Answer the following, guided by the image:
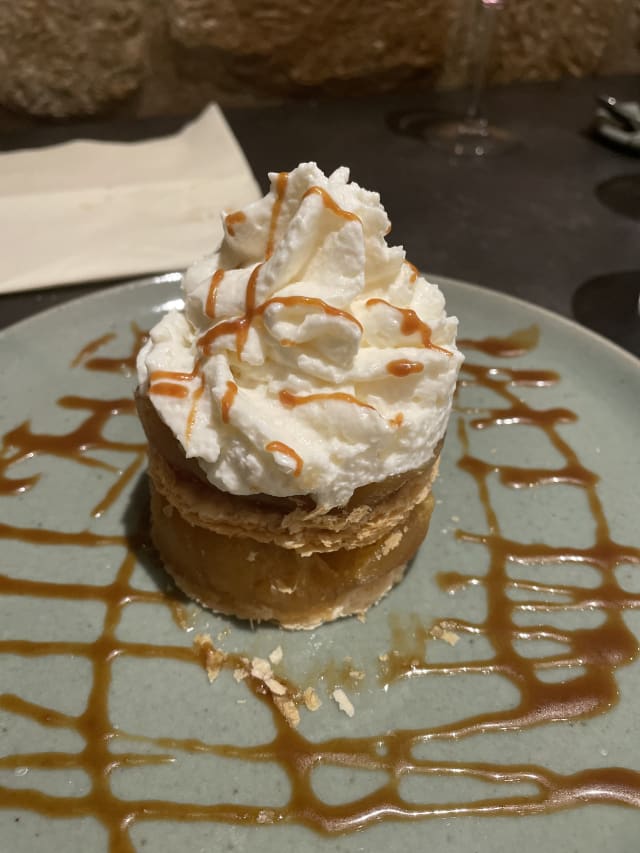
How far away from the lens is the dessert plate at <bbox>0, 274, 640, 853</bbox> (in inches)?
48.1

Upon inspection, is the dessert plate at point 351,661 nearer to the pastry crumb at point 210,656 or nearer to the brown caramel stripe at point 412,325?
the pastry crumb at point 210,656

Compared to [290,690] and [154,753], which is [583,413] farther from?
[154,753]

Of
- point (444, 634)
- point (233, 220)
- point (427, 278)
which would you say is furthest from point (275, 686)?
point (427, 278)

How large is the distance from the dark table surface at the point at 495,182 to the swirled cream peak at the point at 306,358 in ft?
3.54

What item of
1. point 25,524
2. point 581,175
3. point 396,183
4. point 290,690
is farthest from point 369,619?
point 581,175

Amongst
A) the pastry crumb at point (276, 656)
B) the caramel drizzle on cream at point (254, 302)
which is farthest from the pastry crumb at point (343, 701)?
the caramel drizzle on cream at point (254, 302)

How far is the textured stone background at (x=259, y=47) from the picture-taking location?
304 cm

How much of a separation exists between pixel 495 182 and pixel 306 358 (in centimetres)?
219

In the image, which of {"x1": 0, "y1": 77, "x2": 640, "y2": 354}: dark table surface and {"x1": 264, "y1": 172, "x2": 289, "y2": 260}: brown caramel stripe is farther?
{"x1": 0, "y1": 77, "x2": 640, "y2": 354}: dark table surface

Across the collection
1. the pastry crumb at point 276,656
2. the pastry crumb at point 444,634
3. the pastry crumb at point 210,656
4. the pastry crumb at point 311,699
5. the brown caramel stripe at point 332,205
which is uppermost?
the brown caramel stripe at point 332,205

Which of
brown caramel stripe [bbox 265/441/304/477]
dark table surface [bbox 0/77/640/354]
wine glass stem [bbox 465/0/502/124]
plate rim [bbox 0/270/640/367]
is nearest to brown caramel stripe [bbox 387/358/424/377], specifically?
brown caramel stripe [bbox 265/441/304/477]

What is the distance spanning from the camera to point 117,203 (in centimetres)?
268

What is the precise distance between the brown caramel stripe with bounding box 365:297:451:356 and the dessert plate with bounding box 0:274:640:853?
1.71 feet

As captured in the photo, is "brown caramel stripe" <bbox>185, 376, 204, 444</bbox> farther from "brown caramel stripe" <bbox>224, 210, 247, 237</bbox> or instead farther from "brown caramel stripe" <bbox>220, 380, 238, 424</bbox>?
"brown caramel stripe" <bbox>224, 210, 247, 237</bbox>
